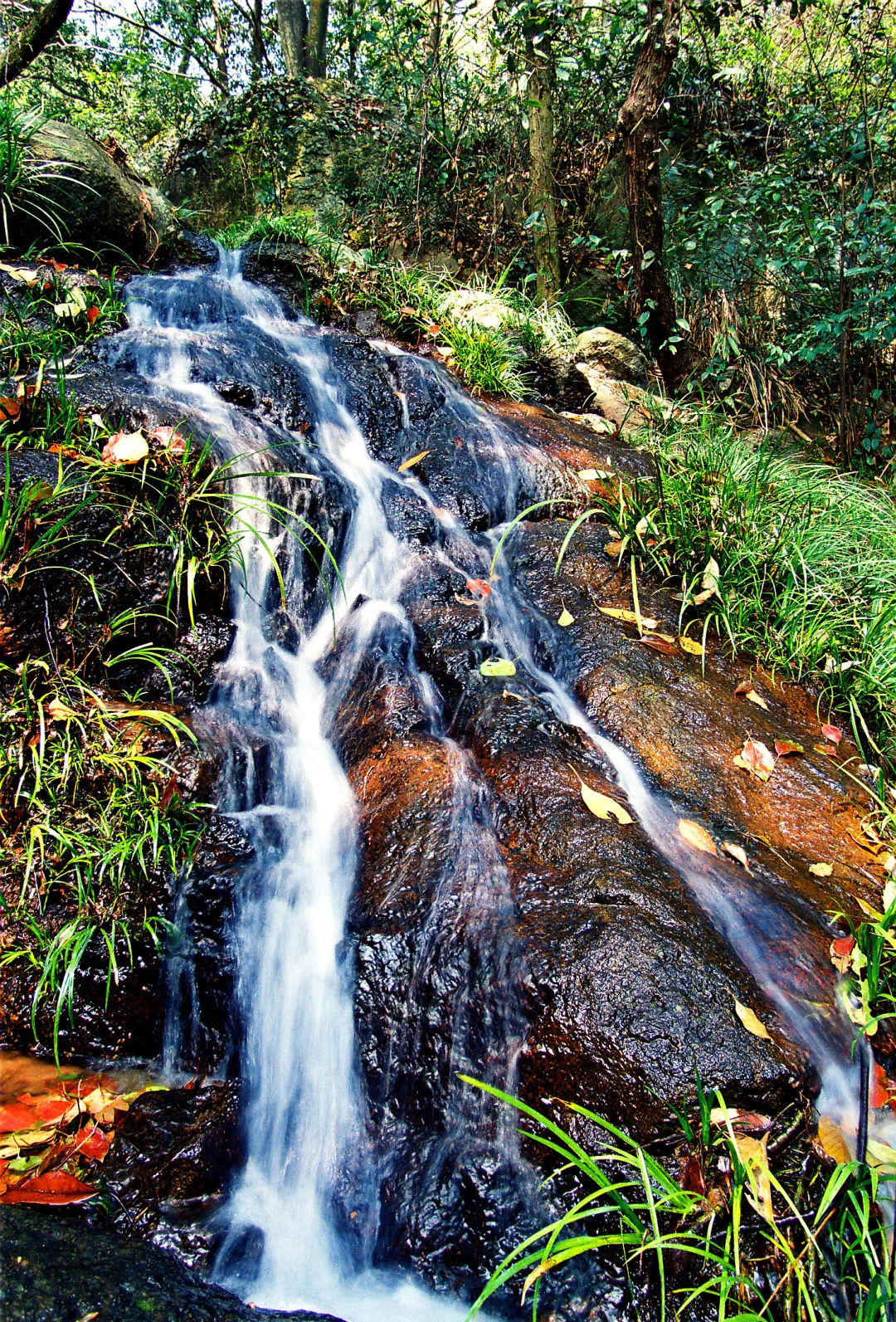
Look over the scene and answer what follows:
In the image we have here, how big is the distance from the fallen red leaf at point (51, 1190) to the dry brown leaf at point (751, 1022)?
67.0 inches

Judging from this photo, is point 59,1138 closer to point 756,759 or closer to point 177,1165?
point 177,1165

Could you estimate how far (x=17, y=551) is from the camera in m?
2.70

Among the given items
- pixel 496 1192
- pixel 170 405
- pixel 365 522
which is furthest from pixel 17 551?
pixel 496 1192

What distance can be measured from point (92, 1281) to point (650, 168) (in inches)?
270

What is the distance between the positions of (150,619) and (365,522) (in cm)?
137

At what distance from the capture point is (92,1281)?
139 centimetres

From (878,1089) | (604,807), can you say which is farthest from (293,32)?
(878,1089)

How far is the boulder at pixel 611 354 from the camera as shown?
19.9 ft

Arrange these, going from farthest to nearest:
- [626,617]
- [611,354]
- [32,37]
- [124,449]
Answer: [611,354] → [32,37] → [626,617] → [124,449]

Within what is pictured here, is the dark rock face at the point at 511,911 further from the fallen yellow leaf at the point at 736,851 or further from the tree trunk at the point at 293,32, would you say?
the tree trunk at the point at 293,32

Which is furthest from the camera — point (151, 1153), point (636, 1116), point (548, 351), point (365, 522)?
point (548, 351)

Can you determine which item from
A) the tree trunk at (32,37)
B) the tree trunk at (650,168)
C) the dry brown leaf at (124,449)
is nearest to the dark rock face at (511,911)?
the dry brown leaf at (124,449)

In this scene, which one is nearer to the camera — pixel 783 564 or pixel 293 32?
pixel 783 564

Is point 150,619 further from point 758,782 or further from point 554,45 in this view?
point 554,45
